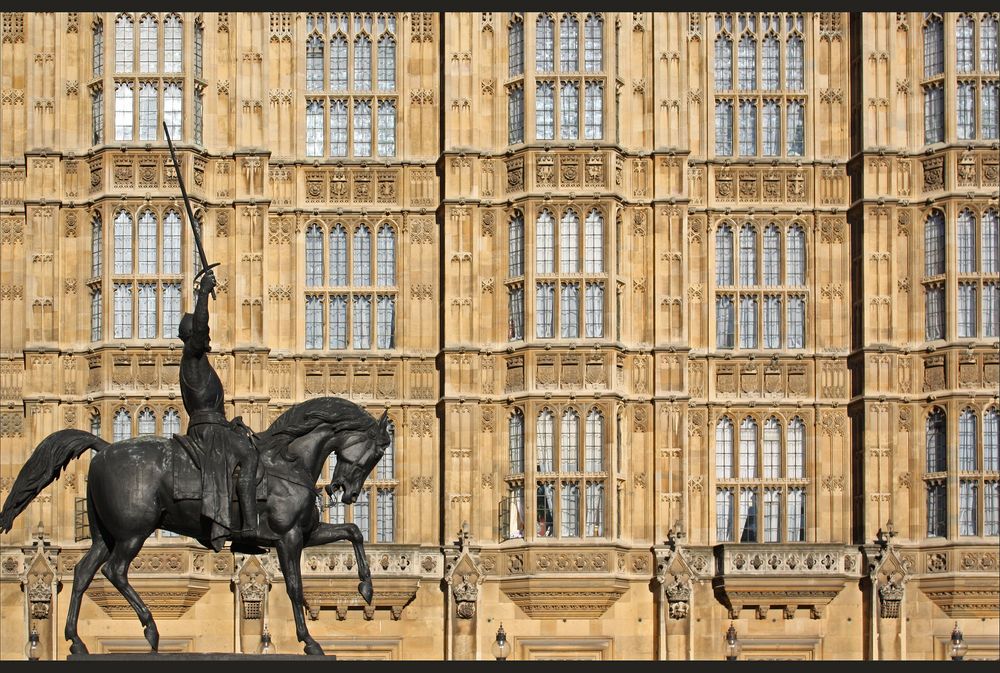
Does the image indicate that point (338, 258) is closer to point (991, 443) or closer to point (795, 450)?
point (795, 450)

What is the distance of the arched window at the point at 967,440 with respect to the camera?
53406 mm

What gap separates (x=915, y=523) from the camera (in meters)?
53.7

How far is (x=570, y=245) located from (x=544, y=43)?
14.6ft

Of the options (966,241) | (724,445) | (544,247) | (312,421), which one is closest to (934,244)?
(966,241)

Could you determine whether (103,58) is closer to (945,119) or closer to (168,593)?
(168,593)

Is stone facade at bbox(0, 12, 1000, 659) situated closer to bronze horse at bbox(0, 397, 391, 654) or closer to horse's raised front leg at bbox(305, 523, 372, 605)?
horse's raised front leg at bbox(305, 523, 372, 605)

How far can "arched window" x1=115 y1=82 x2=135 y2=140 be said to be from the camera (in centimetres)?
5397

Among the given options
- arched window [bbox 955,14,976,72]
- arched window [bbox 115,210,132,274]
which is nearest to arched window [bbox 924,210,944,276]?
arched window [bbox 955,14,976,72]

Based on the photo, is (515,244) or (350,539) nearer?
(350,539)

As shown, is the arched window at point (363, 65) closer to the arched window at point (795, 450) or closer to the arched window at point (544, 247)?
the arched window at point (544, 247)

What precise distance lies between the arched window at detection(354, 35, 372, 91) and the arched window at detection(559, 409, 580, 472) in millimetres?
8568

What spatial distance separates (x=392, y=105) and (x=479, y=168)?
2.55m

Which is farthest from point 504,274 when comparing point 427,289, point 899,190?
point 899,190

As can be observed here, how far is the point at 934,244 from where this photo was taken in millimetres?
54406
